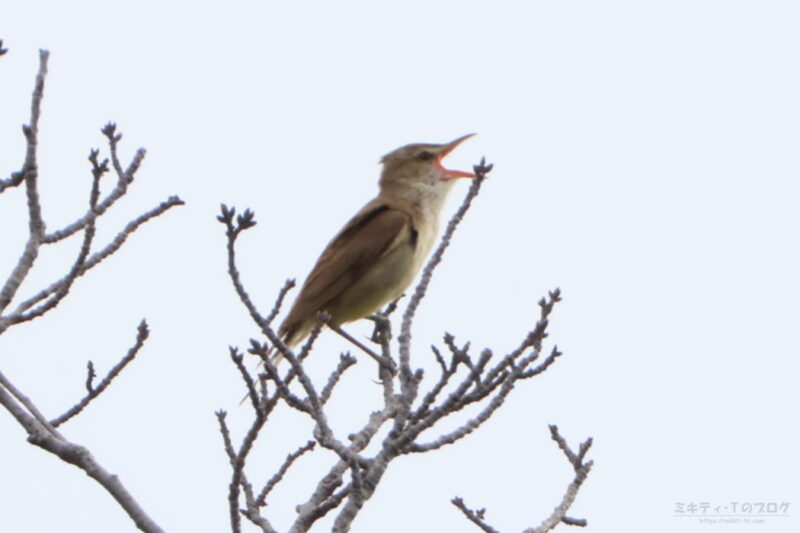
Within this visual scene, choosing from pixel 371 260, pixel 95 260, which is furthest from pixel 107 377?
pixel 371 260

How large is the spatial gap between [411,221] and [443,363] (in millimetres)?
3824

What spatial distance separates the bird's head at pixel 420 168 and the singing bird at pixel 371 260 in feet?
0.10

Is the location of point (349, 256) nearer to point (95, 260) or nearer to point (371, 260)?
point (371, 260)

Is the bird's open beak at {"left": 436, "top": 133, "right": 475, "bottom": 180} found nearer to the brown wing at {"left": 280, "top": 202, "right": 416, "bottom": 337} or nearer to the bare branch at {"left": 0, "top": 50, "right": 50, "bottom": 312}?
the brown wing at {"left": 280, "top": 202, "right": 416, "bottom": 337}

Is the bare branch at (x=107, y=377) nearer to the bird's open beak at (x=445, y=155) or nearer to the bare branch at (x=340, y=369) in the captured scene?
the bare branch at (x=340, y=369)

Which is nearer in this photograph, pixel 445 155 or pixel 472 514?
pixel 472 514

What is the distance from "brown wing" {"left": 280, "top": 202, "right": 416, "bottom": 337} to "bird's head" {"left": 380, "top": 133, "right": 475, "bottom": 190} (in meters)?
0.58

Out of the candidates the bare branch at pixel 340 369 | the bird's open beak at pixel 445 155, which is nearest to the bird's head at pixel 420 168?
the bird's open beak at pixel 445 155

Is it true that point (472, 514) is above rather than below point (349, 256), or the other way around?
below

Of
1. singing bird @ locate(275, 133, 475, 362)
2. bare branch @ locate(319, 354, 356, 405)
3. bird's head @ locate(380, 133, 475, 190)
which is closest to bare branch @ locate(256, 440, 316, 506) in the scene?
bare branch @ locate(319, 354, 356, 405)

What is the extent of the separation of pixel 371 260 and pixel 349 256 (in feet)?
0.73

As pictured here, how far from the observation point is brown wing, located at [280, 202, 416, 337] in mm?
7324

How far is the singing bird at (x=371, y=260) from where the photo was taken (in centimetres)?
730

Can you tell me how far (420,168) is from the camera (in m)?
8.43
